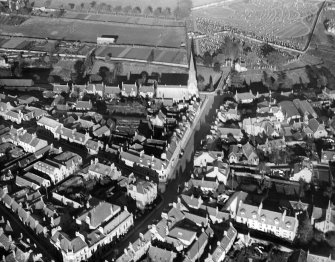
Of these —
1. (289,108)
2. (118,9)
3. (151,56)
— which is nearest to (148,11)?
(118,9)

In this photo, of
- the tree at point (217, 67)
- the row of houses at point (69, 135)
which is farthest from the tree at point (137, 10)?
the row of houses at point (69, 135)

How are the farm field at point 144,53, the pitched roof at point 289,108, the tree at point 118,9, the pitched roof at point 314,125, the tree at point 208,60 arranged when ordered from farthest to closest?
the tree at point 118,9, the farm field at point 144,53, the tree at point 208,60, the pitched roof at point 289,108, the pitched roof at point 314,125

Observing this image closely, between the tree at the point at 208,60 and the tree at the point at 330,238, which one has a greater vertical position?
the tree at the point at 208,60

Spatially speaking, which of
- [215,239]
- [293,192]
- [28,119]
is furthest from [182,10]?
[215,239]

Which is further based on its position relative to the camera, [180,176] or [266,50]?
[266,50]

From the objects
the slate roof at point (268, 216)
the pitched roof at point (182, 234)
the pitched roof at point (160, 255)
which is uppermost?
the slate roof at point (268, 216)

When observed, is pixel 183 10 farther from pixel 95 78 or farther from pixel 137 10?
pixel 95 78

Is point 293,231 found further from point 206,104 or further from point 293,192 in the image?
point 206,104

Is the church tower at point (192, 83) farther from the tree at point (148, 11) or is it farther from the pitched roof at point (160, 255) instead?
the tree at point (148, 11)
